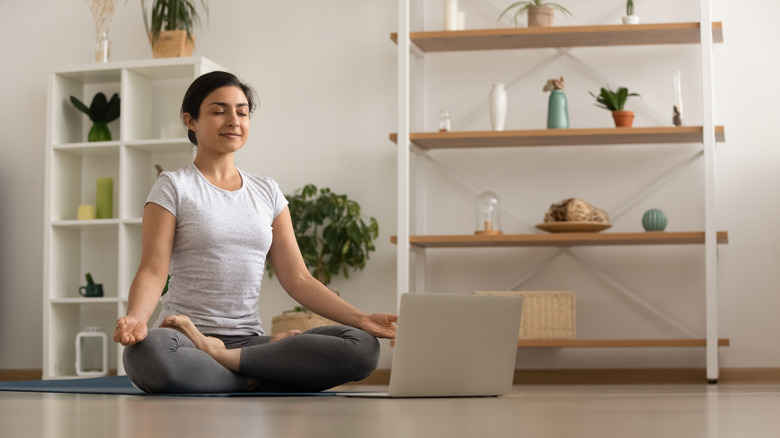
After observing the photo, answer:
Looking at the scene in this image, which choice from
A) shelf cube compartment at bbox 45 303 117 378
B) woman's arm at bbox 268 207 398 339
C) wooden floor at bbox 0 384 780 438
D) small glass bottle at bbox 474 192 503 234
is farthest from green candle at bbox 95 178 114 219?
wooden floor at bbox 0 384 780 438

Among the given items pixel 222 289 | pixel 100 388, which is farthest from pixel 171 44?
pixel 222 289

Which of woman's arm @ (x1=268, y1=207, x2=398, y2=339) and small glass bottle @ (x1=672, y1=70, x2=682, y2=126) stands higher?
small glass bottle @ (x1=672, y1=70, x2=682, y2=126)

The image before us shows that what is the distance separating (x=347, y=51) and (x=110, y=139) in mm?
1147

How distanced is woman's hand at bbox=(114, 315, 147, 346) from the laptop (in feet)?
1.62

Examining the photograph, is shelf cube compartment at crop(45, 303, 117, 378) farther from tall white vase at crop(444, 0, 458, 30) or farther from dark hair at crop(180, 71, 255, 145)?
dark hair at crop(180, 71, 255, 145)

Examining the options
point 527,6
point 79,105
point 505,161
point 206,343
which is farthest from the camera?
point 79,105

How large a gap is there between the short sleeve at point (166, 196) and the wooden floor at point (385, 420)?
2.16 ft

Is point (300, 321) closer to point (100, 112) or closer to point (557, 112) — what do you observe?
point (557, 112)

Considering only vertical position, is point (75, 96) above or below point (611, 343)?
above

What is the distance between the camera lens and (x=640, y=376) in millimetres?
3996

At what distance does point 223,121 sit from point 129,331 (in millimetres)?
604

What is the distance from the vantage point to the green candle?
14.8ft

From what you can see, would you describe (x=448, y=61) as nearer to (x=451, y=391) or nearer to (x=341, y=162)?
(x=341, y=162)

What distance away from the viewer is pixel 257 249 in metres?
2.39
